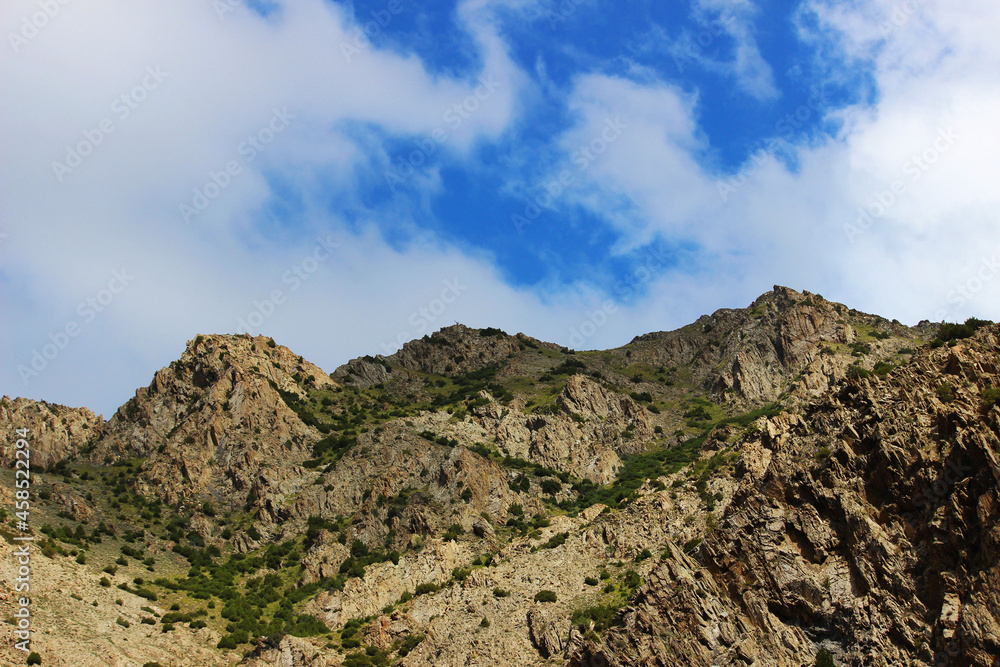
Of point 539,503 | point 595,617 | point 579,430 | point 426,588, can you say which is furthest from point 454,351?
point 595,617

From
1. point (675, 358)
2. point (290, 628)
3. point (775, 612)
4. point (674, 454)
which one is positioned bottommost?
point (290, 628)

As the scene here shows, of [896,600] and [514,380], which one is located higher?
[514,380]

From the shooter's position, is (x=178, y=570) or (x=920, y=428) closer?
(x=920, y=428)

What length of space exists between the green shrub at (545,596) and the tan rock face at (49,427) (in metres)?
79.1

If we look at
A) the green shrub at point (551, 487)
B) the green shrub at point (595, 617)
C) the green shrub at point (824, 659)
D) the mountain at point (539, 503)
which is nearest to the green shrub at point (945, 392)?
the mountain at point (539, 503)

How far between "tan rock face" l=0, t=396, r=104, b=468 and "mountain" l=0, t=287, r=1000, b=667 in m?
0.47

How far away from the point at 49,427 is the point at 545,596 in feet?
296

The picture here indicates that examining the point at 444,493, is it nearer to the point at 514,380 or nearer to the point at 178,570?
the point at 178,570

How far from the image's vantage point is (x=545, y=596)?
79000 millimetres

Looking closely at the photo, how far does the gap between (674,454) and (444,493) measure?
123 feet

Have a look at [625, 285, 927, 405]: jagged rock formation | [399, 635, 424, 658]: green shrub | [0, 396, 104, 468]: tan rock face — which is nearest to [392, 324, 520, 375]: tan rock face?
[625, 285, 927, 405]: jagged rock formation

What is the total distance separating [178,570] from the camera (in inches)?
3836

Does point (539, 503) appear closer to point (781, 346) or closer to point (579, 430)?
point (579, 430)

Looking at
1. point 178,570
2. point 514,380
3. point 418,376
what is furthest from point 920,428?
point 418,376
